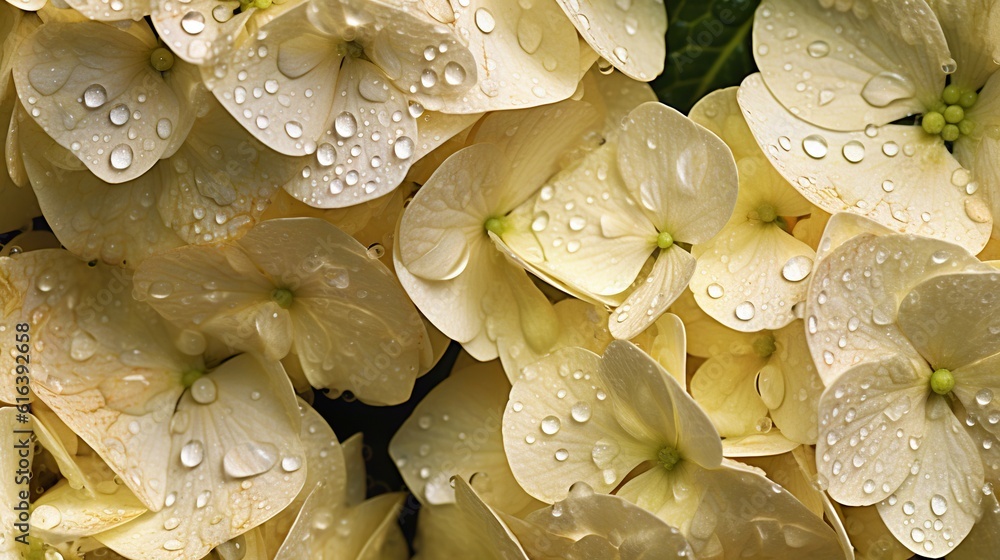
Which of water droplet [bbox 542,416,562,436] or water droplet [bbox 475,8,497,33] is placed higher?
water droplet [bbox 475,8,497,33]

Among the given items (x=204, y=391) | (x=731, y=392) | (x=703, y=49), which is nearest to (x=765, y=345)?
(x=731, y=392)

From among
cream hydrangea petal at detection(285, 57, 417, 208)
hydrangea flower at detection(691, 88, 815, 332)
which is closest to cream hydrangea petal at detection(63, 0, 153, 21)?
cream hydrangea petal at detection(285, 57, 417, 208)

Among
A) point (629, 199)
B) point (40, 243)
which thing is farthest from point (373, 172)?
point (40, 243)

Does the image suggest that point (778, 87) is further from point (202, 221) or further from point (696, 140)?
point (202, 221)

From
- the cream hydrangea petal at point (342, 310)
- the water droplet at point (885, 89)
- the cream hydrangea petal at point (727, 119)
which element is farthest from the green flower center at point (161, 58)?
the water droplet at point (885, 89)

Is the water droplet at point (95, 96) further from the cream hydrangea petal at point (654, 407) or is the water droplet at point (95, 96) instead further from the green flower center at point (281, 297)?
the cream hydrangea petal at point (654, 407)

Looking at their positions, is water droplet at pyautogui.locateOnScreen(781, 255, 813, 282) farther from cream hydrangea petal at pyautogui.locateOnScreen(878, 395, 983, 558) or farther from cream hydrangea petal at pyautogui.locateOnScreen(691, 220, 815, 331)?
cream hydrangea petal at pyautogui.locateOnScreen(878, 395, 983, 558)
